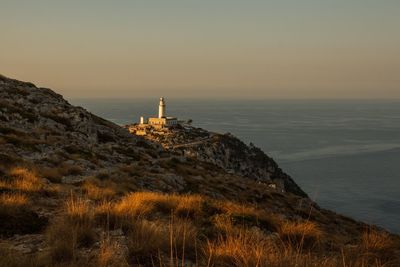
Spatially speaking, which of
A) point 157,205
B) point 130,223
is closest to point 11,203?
point 130,223

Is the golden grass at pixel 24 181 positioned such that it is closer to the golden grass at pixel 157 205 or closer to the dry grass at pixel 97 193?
the dry grass at pixel 97 193

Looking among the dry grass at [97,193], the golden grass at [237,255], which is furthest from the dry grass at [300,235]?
the dry grass at [97,193]

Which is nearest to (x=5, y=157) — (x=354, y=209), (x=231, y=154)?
(x=354, y=209)

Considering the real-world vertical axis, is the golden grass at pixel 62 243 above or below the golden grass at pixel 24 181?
above

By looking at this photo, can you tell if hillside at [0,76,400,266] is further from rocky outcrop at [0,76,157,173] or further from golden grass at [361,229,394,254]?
rocky outcrop at [0,76,157,173]

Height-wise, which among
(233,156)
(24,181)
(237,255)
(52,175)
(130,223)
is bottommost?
(233,156)

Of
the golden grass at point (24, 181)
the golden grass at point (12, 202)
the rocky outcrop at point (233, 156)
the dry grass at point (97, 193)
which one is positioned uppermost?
the golden grass at point (12, 202)

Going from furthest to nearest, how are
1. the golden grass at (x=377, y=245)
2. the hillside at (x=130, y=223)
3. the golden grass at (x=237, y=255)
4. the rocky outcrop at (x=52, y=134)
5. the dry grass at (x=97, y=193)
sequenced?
the rocky outcrop at (x=52, y=134) → the dry grass at (x=97, y=193) → the golden grass at (x=377, y=245) → the hillside at (x=130, y=223) → the golden grass at (x=237, y=255)

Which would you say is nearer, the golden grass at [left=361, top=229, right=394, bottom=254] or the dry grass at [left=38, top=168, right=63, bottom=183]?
the golden grass at [left=361, top=229, right=394, bottom=254]

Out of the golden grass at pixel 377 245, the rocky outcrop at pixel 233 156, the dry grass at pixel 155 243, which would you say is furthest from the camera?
the rocky outcrop at pixel 233 156

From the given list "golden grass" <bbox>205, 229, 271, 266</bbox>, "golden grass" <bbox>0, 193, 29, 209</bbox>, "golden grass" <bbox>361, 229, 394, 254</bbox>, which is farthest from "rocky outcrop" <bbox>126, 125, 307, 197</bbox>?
"golden grass" <bbox>205, 229, 271, 266</bbox>

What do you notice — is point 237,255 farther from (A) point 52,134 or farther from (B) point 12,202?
(A) point 52,134

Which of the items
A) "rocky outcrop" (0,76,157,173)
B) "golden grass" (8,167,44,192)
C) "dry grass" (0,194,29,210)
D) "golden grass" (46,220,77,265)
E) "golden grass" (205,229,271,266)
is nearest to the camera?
"golden grass" (205,229,271,266)

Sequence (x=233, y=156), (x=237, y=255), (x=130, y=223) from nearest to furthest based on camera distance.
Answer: (x=237, y=255), (x=130, y=223), (x=233, y=156)
